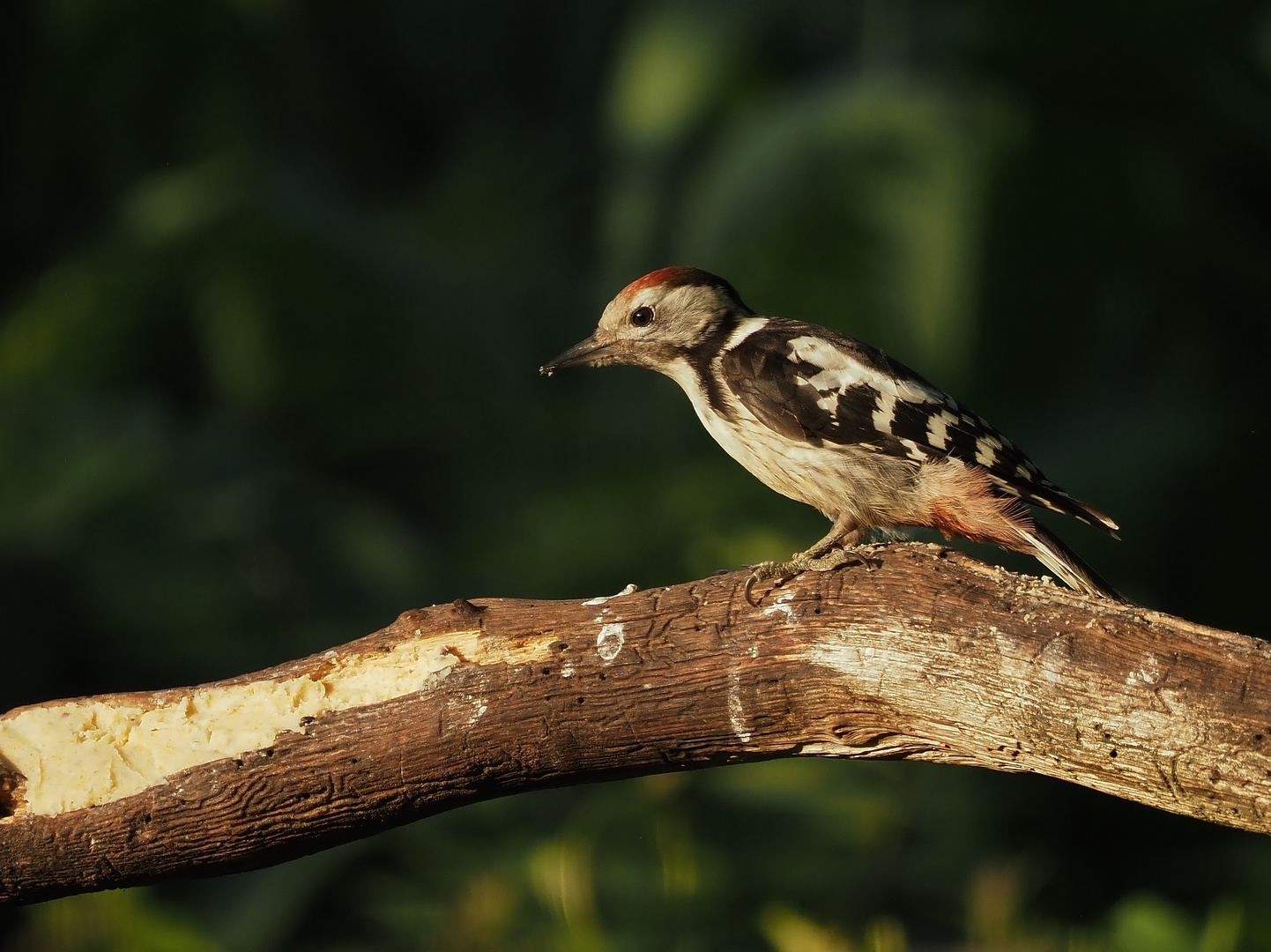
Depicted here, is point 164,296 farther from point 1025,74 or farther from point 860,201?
point 1025,74

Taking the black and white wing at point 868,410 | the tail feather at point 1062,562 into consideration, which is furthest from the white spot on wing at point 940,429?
the tail feather at point 1062,562

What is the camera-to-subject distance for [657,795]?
6.80 metres

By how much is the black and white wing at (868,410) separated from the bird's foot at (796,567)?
0.50 metres

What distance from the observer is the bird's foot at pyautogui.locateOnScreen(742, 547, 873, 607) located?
3.66 metres

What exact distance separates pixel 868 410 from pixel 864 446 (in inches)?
4.6

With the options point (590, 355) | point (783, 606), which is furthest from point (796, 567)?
point (590, 355)

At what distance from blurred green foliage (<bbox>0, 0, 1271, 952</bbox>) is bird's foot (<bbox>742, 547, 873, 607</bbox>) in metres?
2.42

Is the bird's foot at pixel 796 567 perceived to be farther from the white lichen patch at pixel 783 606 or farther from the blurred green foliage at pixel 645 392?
the blurred green foliage at pixel 645 392

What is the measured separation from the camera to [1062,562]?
3.99 metres

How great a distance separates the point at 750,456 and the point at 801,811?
12.8ft

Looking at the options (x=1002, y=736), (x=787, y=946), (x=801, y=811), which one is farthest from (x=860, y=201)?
(x=1002, y=736)

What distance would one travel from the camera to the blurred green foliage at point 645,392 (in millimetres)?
8297

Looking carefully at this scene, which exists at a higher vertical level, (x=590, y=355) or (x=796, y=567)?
(x=590, y=355)

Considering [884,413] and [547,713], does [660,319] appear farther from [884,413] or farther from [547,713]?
[547,713]
